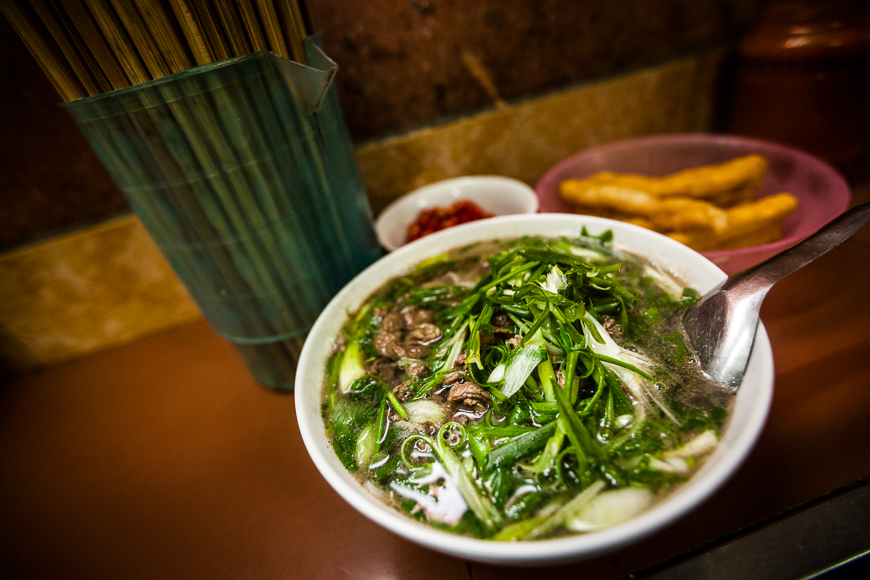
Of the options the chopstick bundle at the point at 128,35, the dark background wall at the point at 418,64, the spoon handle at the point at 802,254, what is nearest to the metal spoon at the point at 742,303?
the spoon handle at the point at 802,254

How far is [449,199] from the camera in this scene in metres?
1.44

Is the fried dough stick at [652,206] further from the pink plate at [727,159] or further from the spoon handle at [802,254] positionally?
the spoon handle at [802,254]

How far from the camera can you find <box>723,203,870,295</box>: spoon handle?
0.65 metres

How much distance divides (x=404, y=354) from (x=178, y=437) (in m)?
0.73

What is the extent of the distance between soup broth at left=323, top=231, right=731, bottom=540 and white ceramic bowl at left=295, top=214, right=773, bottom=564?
3cm

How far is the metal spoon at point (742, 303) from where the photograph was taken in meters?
0.64

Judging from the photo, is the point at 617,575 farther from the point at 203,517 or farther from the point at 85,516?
the point at 85,516

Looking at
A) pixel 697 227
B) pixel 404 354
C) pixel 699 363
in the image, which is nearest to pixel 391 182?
pixel 404 354

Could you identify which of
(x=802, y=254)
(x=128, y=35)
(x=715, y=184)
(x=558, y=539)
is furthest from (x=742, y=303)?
(x=128, y=35)

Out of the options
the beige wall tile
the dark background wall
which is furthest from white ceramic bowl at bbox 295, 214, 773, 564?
the beige wall tile

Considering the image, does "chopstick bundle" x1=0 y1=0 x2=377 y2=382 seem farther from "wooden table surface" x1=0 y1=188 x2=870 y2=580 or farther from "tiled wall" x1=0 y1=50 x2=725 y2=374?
"tiled wall" x1=0 y1=50 x2=725 y2=374

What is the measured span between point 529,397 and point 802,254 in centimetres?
53

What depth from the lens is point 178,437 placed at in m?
1.09

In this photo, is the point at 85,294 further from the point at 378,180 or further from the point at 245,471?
the point at 378,180
